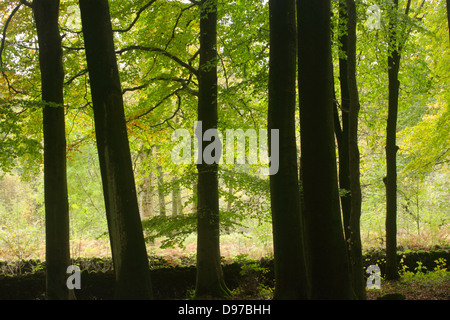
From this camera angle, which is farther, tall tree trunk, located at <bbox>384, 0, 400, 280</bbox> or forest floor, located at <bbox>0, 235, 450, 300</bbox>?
tall tree trunk, located at <bbox>384, 0, 400, 280</bbox>

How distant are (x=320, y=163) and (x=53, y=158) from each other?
5262 mm

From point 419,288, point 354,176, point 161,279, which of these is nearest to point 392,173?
point 419,288

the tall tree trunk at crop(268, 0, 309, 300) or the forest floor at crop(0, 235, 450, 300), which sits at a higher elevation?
the tall tree trunk at crop(268, 0, 309, 300)

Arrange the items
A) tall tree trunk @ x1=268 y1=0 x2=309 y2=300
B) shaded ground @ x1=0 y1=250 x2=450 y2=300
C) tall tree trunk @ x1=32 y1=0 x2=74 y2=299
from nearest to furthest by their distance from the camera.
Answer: tall tree trunk @ x1=268 y1=0 x2=309 y2=300, tall tree trunk @ x1=32 y1=0 x2=74 y2=299, shaded ground @ x1=0 y1=250 x2=450 y2=300

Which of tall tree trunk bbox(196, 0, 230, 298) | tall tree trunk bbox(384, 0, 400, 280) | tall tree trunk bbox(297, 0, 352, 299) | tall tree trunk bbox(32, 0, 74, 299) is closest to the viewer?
tall tree trunk bbox(297, 0, 352, 299)

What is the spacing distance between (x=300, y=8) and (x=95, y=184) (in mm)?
19078

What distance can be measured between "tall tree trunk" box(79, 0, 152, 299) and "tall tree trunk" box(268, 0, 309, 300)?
197 centimetres

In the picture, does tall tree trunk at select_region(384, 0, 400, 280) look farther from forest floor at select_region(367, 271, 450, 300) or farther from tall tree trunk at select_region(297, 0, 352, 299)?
tall tree trunk at select_region(297, 0, 352, 299)

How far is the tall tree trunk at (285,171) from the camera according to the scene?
5.93m

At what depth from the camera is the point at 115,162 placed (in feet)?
19.1

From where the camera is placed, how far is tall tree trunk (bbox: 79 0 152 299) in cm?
569

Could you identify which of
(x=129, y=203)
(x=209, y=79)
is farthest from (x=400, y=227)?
(x=129, y=203)

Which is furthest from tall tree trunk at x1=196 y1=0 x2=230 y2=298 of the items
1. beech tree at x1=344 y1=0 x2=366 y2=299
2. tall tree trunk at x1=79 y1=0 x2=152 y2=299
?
tall tree trunk at x1=79 y1=0 x2=152 y2=299

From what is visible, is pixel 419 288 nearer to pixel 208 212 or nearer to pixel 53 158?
pixel 208 212
